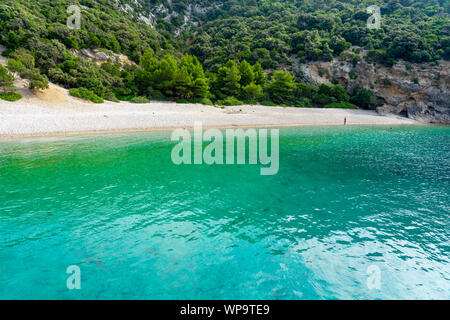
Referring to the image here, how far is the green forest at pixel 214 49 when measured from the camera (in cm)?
3575

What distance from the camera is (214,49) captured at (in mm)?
67375

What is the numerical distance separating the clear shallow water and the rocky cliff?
47.5m

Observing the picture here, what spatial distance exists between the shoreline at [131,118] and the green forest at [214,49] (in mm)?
3664

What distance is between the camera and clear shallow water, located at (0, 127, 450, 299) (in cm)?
481

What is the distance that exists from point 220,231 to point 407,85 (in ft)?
206

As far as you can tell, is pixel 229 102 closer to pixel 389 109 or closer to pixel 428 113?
pixel 389 109

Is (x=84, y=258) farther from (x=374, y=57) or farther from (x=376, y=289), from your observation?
(x=374, y=57)

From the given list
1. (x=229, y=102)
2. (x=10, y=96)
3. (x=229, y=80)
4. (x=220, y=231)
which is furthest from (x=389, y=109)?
(x=10, y=96)

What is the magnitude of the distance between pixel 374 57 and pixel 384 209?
212ft

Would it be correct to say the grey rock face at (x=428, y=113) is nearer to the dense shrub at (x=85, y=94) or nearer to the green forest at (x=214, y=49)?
the green forest at (x=214, y=49)

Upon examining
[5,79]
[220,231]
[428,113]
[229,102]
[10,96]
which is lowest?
[220,231]

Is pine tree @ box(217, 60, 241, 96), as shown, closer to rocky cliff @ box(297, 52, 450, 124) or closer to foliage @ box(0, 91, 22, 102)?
rocky cliff @ box(297, 52, 450, 124)

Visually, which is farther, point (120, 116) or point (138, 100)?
point (138, 100)

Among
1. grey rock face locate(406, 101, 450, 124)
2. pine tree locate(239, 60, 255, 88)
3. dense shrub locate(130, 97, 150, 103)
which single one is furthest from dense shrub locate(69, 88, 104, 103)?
grey rock face locate(406, 101, 450, 124)
